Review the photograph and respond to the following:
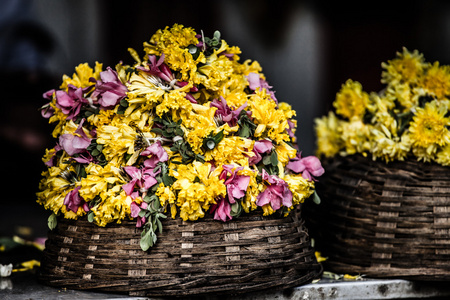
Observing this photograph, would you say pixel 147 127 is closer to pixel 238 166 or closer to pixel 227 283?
pixel 238 166

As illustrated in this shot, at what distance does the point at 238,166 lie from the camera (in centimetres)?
122

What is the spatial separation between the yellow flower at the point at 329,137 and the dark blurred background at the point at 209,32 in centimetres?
193

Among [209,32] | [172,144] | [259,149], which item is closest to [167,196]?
[172,144]

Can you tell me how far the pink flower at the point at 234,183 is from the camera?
1.20 m

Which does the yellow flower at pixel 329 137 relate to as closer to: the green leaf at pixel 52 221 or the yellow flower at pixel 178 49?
the yellow flower at pixel 178 49

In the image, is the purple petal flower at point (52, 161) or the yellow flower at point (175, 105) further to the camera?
the purple petal flower at point (52, 161)

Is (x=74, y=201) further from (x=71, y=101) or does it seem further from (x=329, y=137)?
(x=329, y=137)

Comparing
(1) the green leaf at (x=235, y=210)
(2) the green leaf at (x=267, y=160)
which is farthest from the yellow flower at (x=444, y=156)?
(1) the green leaf at (x=235, y=210)

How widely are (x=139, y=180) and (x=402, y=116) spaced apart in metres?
0.81

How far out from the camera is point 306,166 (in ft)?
4.50

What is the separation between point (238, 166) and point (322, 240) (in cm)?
53

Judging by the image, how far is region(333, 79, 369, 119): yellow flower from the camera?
1.64m

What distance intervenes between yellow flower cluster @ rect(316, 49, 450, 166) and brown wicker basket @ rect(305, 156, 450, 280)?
0.05m

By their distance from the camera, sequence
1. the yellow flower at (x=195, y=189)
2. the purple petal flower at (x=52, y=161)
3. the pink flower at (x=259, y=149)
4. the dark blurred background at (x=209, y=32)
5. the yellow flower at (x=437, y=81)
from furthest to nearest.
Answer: the dark blurred background at (x=209, y=32)
the yellow flower at (x=437, y=81)
the purple petal flower at (x=52, y=161)
the pink flower at (x=259, y=149)
the yellow flower at (x=195, y=189)
